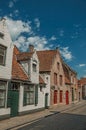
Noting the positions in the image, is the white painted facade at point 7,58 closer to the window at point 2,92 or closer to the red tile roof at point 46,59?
the window at point 2,92

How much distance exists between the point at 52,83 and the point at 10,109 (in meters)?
13.8

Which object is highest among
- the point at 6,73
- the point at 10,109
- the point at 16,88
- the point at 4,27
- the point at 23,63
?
the point at 4,27

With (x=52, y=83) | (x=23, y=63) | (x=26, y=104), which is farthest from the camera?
(x=52, y=83)

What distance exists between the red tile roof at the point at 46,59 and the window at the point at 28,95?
8008 millimetres

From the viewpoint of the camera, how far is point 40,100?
81.9ft

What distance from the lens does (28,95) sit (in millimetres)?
21578

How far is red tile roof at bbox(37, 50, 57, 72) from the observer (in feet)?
100.0

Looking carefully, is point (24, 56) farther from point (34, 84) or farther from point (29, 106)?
point (29, 106)

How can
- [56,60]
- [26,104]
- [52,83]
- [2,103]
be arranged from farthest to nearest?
[56,60], [52,83], [26,104], [2,103]

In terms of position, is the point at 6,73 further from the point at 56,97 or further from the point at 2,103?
the point at 56,97

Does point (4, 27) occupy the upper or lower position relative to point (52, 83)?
upper

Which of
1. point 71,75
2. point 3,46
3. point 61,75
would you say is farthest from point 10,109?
point 71,75

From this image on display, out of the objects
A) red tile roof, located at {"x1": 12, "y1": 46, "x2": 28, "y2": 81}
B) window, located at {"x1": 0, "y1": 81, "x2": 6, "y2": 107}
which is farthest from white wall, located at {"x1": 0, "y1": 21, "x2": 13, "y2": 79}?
red tile roof, located at {"x1": 12, "y1": 46, "x2": 28, "y2": 81}

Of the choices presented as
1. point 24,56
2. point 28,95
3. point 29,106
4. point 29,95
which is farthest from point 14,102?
point 24,56
